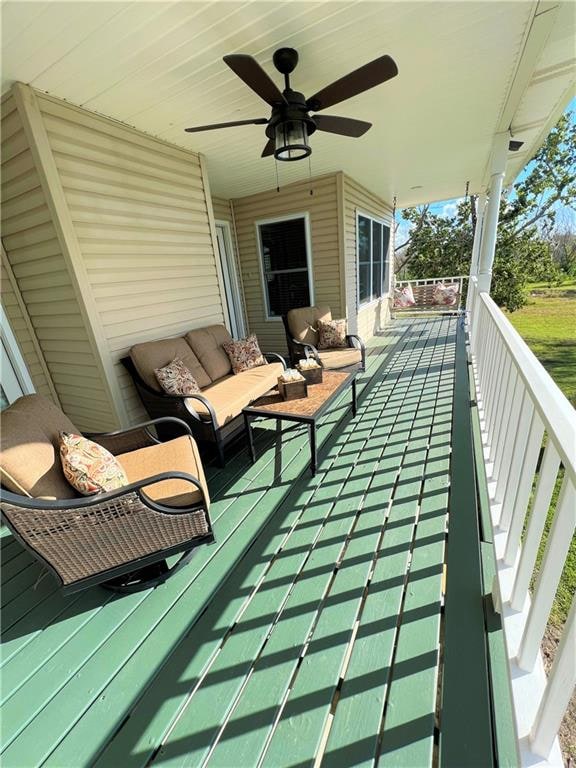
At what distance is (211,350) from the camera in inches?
147

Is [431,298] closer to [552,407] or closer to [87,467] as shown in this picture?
[552,407]

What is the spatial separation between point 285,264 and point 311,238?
0.64 m

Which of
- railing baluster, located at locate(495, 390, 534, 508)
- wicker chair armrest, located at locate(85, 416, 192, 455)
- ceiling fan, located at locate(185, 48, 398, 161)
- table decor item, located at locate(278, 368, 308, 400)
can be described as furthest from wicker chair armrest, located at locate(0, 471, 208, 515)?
ceiling fan, located at locate(185, 48, 398, 161)

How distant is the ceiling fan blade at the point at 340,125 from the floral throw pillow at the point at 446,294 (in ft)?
23.9

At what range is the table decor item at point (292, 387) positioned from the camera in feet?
9.03

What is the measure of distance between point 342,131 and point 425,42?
0.71 meters

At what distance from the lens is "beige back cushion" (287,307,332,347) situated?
4848 millimetres

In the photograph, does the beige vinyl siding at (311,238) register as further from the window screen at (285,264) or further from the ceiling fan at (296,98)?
the ceiling fan at (296,98)

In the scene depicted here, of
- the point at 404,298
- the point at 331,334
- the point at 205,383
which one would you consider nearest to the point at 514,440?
the point at 205,383

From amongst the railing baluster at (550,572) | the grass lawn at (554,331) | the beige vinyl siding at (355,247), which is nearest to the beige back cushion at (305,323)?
the beige vinyl siding at (355,247)

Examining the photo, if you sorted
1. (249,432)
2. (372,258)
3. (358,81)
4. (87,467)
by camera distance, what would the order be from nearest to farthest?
(87,467) < (358,81) < (249,432) < (372,258)

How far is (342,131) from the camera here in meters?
2.61

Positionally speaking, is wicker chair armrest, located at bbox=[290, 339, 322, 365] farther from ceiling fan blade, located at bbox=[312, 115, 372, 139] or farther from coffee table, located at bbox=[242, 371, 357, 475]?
ceiling fan blade, located at bbox=[312, 115, 372, 139]

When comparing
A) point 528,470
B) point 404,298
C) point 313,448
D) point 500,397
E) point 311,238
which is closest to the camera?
point 528,470
